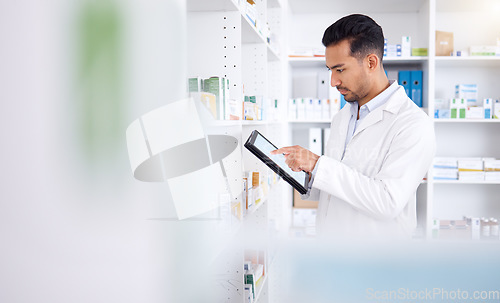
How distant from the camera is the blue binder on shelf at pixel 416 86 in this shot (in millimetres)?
3533

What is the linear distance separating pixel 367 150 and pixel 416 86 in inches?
90.5

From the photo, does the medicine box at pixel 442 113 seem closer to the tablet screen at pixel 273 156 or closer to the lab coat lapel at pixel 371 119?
the lab coat lapel at pixel 371 119

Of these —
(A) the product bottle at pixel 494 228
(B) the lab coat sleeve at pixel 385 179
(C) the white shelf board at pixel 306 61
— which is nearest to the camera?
(B) the lab coat sleeve at pixel 385 179

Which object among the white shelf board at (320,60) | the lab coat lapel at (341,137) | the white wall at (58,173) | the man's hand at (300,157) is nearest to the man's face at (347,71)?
the lab coat lapel at (341,137)

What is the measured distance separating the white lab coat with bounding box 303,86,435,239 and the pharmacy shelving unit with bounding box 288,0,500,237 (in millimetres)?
2205

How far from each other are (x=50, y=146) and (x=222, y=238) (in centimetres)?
71

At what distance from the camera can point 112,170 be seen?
625 millimetres

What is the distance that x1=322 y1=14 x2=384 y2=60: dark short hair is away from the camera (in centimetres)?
144

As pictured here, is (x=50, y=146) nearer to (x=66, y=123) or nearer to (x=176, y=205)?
(x=66, y=123)

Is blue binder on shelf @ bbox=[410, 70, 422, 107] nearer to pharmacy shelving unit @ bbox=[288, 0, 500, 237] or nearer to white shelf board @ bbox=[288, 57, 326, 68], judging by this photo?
pharmacy shelving unit @ bbox=[288, 0, 500, 237]

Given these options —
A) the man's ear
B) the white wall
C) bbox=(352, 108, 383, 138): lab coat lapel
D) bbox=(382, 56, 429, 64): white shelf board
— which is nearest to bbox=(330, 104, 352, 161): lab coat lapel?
bbox=(352, 108, 383, 138): lab coat lapel

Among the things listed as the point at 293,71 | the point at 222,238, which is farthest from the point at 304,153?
the point at 293,71

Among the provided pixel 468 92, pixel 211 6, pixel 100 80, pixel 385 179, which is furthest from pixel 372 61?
pixel 468 92

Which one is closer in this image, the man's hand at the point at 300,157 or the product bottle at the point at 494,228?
the man's hand at the point at 300,157
